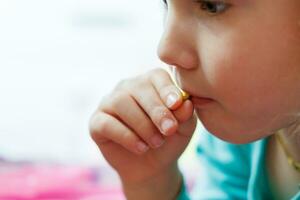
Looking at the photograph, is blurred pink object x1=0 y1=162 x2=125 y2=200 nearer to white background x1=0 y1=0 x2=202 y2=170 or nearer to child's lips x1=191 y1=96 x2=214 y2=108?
white background x1=0 y1=0 x2=202 y2=170

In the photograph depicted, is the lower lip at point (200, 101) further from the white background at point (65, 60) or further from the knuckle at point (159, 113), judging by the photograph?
the white background at point (65, 60)

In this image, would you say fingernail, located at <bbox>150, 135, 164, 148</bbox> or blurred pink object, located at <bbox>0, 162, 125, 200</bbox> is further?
blurred pink object, located at <bbox>0, 162, 125, 200</bbox>

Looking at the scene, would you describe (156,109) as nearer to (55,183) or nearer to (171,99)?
(171,99)

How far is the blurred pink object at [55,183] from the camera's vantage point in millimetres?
963

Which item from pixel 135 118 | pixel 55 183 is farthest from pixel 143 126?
pixel 55 183

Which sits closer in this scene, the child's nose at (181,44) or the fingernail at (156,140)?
the child's nose at (181,44)

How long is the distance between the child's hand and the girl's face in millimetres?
64

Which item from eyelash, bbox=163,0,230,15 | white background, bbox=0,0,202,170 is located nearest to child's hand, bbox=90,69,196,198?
eyelash, bbox=163,0,230,15

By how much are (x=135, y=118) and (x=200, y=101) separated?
0.36 ft

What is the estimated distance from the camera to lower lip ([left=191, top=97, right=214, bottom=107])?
0.61 metres

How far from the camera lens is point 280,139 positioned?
77 centimetres

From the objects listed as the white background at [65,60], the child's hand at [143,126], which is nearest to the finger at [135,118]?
the child's hand at [143,126]

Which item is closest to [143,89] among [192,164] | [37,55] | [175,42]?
[175,42]

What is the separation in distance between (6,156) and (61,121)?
0.53 feet
